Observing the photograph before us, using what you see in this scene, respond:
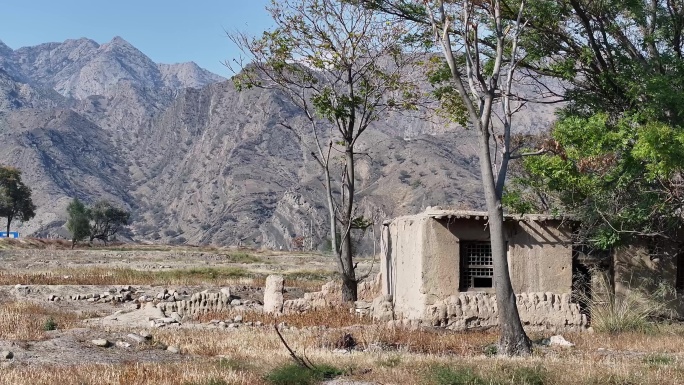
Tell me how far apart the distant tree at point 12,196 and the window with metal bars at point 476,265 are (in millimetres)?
98419

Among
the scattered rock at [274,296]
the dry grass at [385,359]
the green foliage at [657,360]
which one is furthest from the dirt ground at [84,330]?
the green foliage at [657,360]

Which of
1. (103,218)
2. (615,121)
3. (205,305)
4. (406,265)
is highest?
(103,218)

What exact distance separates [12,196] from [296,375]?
109253mm

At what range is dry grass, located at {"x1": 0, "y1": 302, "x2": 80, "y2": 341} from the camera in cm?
1609

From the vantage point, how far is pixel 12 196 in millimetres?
112000

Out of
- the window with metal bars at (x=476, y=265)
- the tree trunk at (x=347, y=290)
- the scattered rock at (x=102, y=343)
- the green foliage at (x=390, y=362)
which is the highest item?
the window with metal bars at (x=476, y=265)

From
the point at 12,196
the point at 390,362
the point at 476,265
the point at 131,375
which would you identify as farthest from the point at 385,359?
the point at 12,196

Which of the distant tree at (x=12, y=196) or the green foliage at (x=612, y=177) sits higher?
the distant tree at (x=12, y=196)

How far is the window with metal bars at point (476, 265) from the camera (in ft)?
70.1

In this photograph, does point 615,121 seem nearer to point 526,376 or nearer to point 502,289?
point 502,289

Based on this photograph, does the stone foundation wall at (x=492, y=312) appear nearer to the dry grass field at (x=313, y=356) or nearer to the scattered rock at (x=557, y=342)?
the dry grass field at (x=313, y=356)

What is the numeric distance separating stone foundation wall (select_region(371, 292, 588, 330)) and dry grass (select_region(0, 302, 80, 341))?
8128 millimetres

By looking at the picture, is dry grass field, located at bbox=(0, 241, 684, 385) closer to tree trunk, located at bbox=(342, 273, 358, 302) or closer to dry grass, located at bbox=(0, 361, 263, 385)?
dry grass, located at bbox=(0, 361, 263, 385)

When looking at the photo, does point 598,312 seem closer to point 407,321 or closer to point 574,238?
point 574,238
